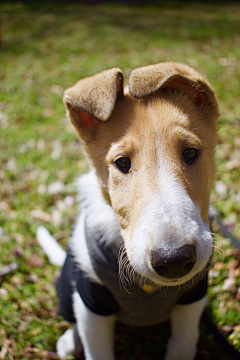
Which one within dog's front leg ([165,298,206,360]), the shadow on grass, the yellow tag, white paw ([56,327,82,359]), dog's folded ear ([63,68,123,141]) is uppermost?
dog's folded ear ([63,68,123,141])

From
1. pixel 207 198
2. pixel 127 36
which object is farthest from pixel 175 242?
pixel 127 36

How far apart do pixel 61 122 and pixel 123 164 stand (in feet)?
14.9

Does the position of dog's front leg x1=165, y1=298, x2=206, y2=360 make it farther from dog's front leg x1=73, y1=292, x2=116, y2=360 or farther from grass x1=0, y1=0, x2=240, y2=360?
dog's front leg x1=73, y1=292, x2=116, y2=360

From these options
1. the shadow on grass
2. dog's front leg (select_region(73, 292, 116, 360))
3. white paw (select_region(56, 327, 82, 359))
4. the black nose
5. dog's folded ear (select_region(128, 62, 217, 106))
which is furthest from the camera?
the shadow on grass

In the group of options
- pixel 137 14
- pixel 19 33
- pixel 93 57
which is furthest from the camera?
pixel 137 14

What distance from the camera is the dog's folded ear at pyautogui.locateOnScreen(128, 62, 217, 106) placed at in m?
2.00

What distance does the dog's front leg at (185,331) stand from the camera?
104 inches

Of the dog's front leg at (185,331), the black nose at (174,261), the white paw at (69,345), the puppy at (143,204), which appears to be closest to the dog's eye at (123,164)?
the puppy at (143,204)

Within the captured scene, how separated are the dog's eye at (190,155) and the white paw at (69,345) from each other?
222 centimetres

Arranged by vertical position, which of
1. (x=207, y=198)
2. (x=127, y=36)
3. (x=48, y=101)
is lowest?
(x=48, y=101)

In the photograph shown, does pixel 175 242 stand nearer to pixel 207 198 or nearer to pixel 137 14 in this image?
pixel 207 198

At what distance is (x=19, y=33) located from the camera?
1063cm

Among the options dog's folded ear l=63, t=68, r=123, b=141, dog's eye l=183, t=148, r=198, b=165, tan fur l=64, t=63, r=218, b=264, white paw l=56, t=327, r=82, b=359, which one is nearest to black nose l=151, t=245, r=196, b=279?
tan fur l=64, t=63, r=218, b=264

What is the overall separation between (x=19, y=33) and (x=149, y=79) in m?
10.6
